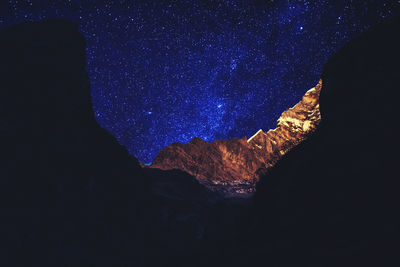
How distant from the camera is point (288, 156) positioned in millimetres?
10008

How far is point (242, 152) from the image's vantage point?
11344cm

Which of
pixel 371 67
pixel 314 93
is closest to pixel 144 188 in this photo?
pixel 371 67

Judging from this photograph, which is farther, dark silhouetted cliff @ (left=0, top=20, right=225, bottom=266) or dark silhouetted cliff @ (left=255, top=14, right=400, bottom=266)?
dark silhouetted cliff @ (left=0, top=20, right=225, bottom=266)

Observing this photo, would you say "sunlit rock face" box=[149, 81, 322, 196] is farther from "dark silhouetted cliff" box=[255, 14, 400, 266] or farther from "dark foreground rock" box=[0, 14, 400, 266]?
"dark silhouetted cliff" box=[255, 14, 400, 266]

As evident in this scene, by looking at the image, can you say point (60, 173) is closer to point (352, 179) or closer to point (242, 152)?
point (352, 179)

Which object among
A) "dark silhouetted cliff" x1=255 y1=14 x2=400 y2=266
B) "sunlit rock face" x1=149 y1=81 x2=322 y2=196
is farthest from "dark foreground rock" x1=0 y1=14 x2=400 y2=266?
"sunlit rock face" x1=149 y1=81 x2=322 y2=196

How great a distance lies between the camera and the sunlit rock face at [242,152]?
3287 inches

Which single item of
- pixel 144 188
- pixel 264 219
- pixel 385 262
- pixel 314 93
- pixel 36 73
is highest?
pixel 314 93

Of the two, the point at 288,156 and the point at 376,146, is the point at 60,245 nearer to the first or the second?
the point at 288,156

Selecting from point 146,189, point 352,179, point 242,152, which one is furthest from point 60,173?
point 242,152

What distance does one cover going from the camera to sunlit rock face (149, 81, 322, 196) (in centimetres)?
8350

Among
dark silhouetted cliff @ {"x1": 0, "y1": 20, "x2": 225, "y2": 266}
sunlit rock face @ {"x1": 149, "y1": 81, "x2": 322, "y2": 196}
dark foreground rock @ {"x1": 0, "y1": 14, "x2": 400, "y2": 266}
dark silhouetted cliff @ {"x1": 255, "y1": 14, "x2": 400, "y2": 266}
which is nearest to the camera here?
dark silhouetted cliff @ {"x1": 255, "y1": 14, "x2": 400, "y2": 266}

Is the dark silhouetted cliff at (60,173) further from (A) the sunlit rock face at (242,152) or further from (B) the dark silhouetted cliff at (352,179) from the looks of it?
(A) the sunlit rock face at (242,152)

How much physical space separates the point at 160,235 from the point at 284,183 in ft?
52.1
